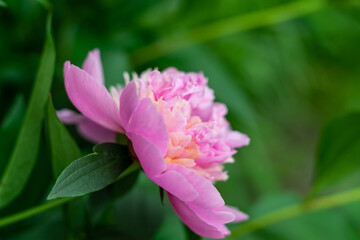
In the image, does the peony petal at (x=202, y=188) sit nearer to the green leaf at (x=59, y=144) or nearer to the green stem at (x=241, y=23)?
the green leaf at (x=59, y=144)

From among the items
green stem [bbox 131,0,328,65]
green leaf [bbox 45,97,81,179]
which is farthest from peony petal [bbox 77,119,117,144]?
green stem [bbox 131,0,328,65]

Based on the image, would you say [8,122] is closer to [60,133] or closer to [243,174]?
[60,133]

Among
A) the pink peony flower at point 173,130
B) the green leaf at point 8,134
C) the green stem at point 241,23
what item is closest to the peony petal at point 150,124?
the pink peony flower at point 173,130

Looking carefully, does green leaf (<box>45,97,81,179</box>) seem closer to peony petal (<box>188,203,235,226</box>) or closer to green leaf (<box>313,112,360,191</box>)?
peony petal (<box>188,203,235,226</box>)

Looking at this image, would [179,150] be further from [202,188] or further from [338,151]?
[338,151]

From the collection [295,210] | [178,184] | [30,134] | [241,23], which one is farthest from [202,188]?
[241,23]

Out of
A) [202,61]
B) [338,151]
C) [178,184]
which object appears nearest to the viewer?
[178,184]
